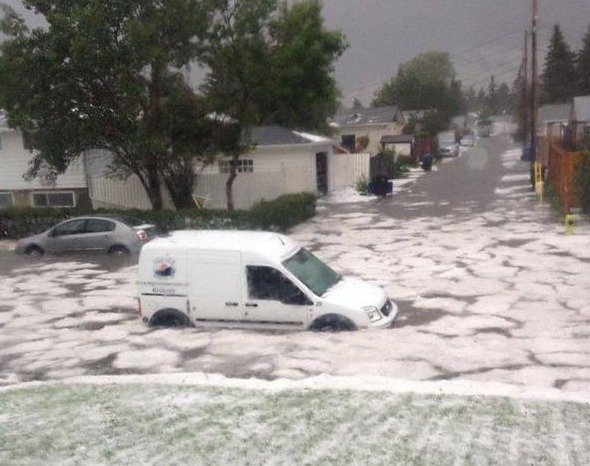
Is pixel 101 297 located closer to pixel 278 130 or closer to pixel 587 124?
pixel 278 130

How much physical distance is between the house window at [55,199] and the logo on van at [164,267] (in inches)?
748

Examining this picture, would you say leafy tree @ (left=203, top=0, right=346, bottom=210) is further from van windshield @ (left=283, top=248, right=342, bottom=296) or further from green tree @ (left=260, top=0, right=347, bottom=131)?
van windshield @ (left=283, top=248, right=342, bottom=296)

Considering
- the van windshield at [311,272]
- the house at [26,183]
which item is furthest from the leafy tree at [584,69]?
the van windshield at [311,272]

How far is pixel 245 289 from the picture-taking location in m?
12.2

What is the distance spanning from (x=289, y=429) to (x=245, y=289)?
486cm

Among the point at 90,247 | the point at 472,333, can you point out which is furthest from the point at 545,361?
the point at 90,247

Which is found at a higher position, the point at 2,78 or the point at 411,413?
the point at 2,78

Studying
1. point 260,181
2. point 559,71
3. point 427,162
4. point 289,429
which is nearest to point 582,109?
point 427,162

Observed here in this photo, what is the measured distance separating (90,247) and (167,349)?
1023cm

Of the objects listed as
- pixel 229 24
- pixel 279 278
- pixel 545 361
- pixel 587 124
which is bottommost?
pixel 545 361

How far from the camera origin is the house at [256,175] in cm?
2850

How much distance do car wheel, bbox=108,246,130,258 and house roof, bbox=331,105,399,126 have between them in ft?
159

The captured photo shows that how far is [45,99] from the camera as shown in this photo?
76.2ft

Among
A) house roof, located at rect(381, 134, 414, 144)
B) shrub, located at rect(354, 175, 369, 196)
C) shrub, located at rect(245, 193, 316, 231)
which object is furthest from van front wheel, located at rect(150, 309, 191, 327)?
house roof, located at rect(381, 134, 414, 144)
